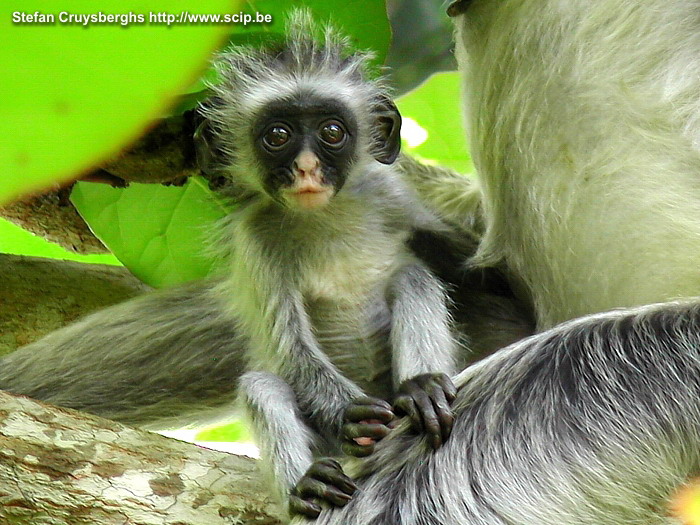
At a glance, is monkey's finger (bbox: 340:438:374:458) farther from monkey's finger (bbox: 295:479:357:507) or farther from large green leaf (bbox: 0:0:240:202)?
large green leaf (bbox: 0:0:240:202)

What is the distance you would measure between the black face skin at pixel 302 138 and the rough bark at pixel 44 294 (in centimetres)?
89

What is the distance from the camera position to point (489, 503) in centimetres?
186

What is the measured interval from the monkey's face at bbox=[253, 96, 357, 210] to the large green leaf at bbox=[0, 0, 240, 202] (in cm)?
24

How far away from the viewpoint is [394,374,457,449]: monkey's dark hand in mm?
1913

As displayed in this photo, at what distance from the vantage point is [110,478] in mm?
2020

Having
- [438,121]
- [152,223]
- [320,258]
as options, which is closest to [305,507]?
[320,258]

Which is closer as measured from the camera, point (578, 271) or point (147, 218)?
point (578, 271)

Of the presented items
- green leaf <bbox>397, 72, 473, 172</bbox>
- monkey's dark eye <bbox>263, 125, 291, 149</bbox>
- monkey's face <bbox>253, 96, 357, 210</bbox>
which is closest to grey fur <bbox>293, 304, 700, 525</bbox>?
monkey's face <bbox>253, 96, 357, 210</bbox>

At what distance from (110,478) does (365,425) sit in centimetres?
49

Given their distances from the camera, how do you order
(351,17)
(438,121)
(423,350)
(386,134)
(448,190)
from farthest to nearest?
(438,121) < (448,190) < (351,17) < (386,134) < (423,350)

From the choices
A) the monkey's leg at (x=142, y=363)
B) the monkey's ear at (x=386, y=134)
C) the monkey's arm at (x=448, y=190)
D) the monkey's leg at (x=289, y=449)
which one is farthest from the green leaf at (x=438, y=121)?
the monkey's leg at (x=289, y=449)

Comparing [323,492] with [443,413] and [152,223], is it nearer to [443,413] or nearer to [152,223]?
[443,413]

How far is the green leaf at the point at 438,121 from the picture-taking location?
3.45 m

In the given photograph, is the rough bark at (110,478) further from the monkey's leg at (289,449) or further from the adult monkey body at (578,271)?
the adult monkey body at (578,271)
